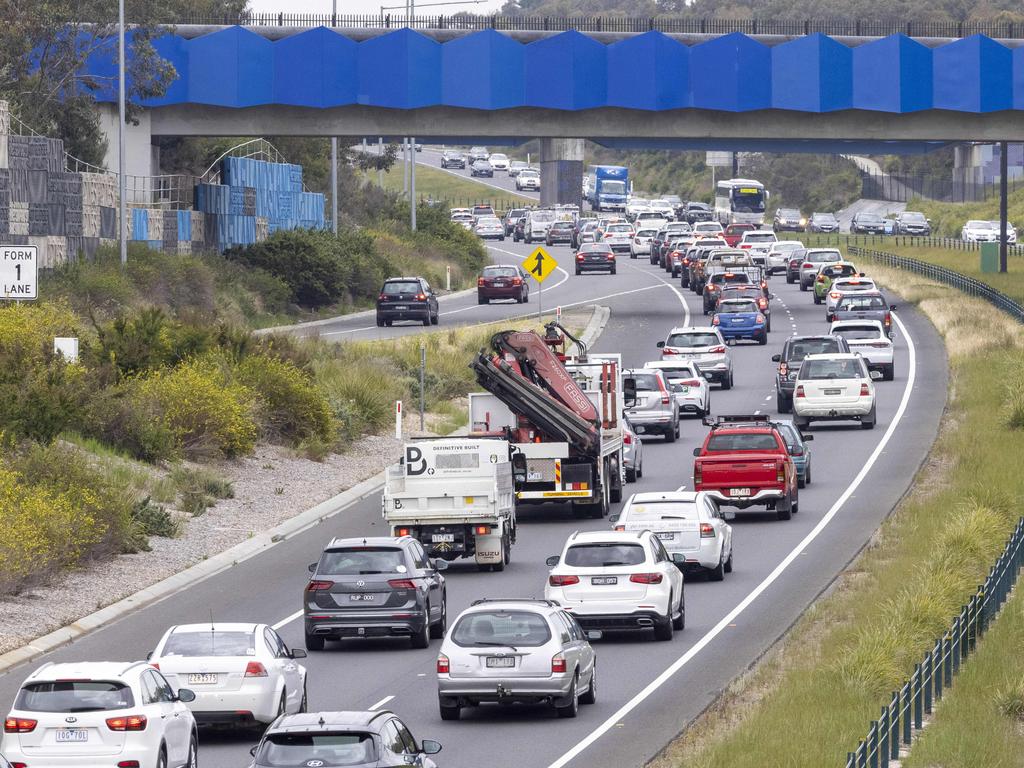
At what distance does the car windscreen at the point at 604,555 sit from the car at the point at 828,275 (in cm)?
5339

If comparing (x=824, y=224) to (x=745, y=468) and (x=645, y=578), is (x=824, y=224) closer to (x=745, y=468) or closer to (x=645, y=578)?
(x=745, y=468)

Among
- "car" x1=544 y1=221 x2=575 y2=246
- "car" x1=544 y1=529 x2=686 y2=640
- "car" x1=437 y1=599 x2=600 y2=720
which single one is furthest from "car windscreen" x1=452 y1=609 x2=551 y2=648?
"car" x1=544 y1=221 x2=575 y2=246

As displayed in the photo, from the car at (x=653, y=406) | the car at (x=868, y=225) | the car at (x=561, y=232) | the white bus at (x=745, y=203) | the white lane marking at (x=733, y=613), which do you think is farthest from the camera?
the car at (x=868, y=225)

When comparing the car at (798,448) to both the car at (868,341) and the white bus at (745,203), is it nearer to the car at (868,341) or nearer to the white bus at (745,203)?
the car at (868,341)

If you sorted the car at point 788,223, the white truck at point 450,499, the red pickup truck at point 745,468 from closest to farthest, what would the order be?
the white truck at point 450,499
the red pickup truck at point 745,468
the car at point 788,223

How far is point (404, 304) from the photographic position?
231ft

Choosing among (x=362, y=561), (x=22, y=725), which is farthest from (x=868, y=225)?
(x=22, y=725)

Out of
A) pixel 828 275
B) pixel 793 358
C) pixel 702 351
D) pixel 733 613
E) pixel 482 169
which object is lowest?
pixel 733 613

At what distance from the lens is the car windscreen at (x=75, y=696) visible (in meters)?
16.1

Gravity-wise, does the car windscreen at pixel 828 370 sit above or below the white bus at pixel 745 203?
below

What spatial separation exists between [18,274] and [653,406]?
21.0 meters

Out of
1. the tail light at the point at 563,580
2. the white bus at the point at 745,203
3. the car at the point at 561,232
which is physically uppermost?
the white bus at the point at 745,203

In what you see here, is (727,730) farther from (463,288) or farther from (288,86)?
(463,288)

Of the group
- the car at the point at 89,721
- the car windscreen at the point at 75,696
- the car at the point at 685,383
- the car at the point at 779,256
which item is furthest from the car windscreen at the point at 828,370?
the car at the point at 779,256
